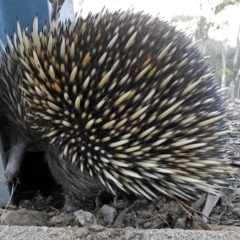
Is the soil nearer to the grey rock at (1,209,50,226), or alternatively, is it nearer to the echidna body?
the grey rock at (1,209,50,226)

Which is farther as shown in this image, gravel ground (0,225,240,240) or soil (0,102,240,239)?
soil (0,102,240,239)

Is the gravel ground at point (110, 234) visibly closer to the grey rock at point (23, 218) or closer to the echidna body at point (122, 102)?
the grey rock at point (23, 218)

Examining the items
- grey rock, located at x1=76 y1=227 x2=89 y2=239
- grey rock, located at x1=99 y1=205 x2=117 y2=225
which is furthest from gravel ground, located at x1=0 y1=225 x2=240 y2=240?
grey rock, located at x1=99 y1=205 x2=117 y2=225

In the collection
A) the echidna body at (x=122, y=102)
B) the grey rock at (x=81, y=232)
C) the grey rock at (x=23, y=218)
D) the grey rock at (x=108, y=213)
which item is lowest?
the grey rock at (x=81, y=232)

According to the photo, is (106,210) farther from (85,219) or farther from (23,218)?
(23,218)

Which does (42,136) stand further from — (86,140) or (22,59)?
(22,59)

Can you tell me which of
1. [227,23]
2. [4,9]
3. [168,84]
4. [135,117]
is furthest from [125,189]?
[227,23]

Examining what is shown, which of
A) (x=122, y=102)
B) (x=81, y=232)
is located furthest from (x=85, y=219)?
(x=122, y=102)

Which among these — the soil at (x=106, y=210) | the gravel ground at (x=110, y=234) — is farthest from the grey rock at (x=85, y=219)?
the gravel ground at (x=110, y=234)
